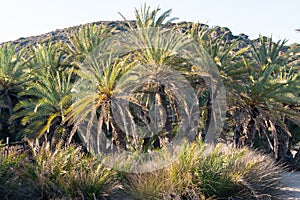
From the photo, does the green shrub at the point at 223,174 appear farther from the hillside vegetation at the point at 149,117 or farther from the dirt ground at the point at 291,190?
the dirt ground at the point at 291,190

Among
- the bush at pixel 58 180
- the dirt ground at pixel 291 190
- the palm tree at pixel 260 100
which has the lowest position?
the dirt ground at pixel 291 190

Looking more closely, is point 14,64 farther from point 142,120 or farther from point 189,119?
point 189,119

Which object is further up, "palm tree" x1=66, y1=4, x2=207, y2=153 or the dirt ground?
"palm tree" x1=66, y1=4, x2=207, y2=153

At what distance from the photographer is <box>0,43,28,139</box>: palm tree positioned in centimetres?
2142

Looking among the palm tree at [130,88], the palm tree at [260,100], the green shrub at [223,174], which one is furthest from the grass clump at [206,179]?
the palm tree at [260,100]

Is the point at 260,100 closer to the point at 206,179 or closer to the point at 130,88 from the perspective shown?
the point at 130,88

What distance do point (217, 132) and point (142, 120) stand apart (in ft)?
11.8

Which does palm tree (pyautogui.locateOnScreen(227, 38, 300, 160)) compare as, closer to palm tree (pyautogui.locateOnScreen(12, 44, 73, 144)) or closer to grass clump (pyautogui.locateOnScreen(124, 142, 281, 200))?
grass clump (pyautogui.locateOnScreen(124, 142, 281, 200))

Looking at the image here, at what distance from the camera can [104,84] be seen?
16312mm

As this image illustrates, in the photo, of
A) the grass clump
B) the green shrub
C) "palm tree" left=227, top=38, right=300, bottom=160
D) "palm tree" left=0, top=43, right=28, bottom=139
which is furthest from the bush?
"palm tree" left=0, top=43, right=28, bottom=139

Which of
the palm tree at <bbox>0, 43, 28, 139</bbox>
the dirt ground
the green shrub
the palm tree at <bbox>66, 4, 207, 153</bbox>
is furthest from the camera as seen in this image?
the palm tree at <bbox>0, 43, 28, 139</bbox>

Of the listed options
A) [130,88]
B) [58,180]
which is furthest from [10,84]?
[58,180]

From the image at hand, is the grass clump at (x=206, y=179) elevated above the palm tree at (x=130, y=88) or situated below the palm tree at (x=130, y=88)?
below

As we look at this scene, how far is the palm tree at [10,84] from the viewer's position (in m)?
21.4
